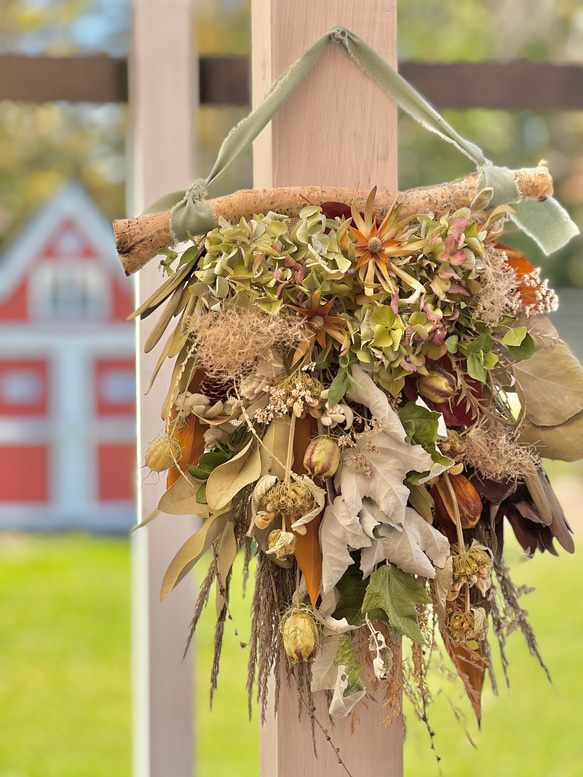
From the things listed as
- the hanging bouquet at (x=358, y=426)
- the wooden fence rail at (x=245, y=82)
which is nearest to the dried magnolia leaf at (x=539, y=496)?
the hanging bouquet at (x=358, y=426)

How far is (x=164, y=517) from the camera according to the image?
3.22 ft

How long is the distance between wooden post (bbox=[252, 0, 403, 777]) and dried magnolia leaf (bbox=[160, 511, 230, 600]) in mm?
188

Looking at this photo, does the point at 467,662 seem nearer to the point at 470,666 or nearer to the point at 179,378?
the point at 470,666

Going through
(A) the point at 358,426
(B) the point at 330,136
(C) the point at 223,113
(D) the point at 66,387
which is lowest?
(D) the point at 66,387

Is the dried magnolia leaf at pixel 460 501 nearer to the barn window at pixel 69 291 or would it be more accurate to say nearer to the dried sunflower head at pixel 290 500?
the dried sunflower head at pixel 290 500

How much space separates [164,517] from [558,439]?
0.53 m

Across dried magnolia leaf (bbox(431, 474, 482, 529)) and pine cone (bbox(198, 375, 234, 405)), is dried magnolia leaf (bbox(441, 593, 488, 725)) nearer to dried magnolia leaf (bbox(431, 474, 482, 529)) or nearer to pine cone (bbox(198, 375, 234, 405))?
dried magnolia leaf (bbox(431, 474, 482, 529))

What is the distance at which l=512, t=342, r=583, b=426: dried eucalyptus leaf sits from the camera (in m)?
0.67

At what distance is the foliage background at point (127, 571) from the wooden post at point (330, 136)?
1123 millimetres

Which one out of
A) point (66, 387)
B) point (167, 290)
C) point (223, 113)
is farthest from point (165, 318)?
point (223, 113)

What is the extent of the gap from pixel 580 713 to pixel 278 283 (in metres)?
2.27

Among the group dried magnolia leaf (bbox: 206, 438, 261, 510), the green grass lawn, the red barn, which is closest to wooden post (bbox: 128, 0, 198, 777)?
dried magnolia leaf (bbox: 206, 438, 261, 510)

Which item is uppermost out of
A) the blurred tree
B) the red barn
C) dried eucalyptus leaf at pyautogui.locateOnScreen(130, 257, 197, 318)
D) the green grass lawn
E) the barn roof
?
the blurred tree

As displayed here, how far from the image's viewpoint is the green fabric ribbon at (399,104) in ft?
2.26
